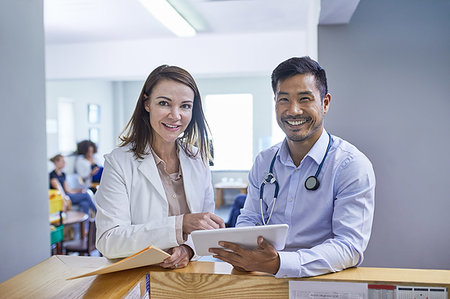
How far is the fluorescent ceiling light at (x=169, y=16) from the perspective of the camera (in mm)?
4051

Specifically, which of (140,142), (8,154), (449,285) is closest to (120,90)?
(8,154)

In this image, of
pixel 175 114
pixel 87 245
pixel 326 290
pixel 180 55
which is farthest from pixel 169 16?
pixel 326 290

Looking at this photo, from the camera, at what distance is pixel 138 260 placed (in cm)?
114

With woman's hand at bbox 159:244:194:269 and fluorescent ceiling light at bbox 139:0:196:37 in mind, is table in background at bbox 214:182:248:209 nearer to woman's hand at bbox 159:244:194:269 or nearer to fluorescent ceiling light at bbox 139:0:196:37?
fluorescent ceiling light at bbox 139:0:196:37

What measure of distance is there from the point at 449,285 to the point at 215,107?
26.6 ft

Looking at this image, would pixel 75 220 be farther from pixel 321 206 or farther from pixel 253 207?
pixel 321 206

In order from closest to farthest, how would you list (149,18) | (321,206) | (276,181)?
(321,206) → (276,181) → (149,18)

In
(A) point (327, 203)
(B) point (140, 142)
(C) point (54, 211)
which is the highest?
(B) point (140, 142)

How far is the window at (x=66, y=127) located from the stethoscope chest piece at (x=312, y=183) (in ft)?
23.2

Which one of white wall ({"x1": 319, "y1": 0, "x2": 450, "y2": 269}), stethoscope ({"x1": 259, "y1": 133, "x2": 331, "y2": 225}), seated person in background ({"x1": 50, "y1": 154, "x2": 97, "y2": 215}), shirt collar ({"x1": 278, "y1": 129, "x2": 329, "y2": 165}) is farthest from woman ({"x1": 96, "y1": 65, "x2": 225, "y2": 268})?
seated person in background ({"x1": 50, "y1": 154, "x2": 97, "y2": 215})

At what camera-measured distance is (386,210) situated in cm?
268

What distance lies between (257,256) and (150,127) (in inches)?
31.2

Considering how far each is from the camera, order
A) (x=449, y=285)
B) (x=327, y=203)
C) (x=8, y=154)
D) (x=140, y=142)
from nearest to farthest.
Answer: (x=449, y=285)
(x=327, y=203)
(x=140, y=142)
(x=8, y=154)

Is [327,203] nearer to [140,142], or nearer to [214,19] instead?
[140,142]
